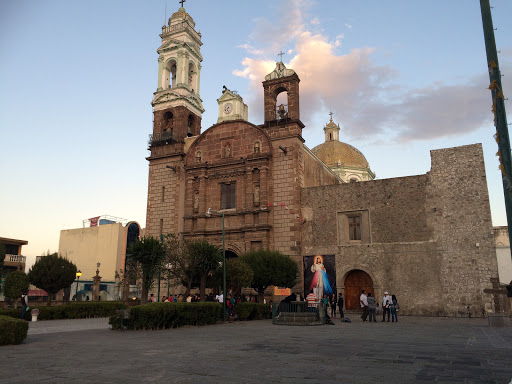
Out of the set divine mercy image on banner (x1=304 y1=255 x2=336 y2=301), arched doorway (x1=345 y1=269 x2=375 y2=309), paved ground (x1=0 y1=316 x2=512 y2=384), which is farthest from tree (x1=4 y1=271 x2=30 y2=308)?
arched doorway (x1=345 y1=269 x2=375 y2=309)

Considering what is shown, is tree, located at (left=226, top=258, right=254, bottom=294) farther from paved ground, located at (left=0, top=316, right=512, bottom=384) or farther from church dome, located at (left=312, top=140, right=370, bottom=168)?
church dome, located at (left=312, top=140, right=370, bottom=168)

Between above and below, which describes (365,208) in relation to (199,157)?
below

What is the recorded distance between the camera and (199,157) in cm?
3512

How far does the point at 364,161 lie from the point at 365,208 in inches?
1186

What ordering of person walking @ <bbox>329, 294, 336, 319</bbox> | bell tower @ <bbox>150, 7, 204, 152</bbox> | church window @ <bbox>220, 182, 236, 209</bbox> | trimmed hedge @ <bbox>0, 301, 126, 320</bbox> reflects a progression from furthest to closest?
bell tower @ <bbox>150, 7, 204, 152</bbox> < church window @ <bbox>220, 182, 236, 209</bbox> < person walking @ <bbox>329, 294, 336, 319</bbox> < trimmed hedge @ <bbox>0, 301, 126, 320</bbox>

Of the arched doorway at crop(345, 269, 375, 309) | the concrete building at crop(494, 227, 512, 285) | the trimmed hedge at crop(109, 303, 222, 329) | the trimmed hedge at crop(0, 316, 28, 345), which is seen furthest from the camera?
the concrete building at crop(494, 227, 512, 285)

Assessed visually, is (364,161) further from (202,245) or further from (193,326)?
(193,326)

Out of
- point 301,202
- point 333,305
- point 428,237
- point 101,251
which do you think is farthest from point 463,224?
point 101,251

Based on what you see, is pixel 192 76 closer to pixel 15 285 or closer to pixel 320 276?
pixel 320 276

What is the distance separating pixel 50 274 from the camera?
2861cm

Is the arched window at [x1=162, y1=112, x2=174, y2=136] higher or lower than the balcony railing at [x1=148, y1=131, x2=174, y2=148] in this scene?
higher

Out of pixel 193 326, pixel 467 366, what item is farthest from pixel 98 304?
pixel 467 366

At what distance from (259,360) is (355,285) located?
70.7ft

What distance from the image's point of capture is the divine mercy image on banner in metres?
29.0
